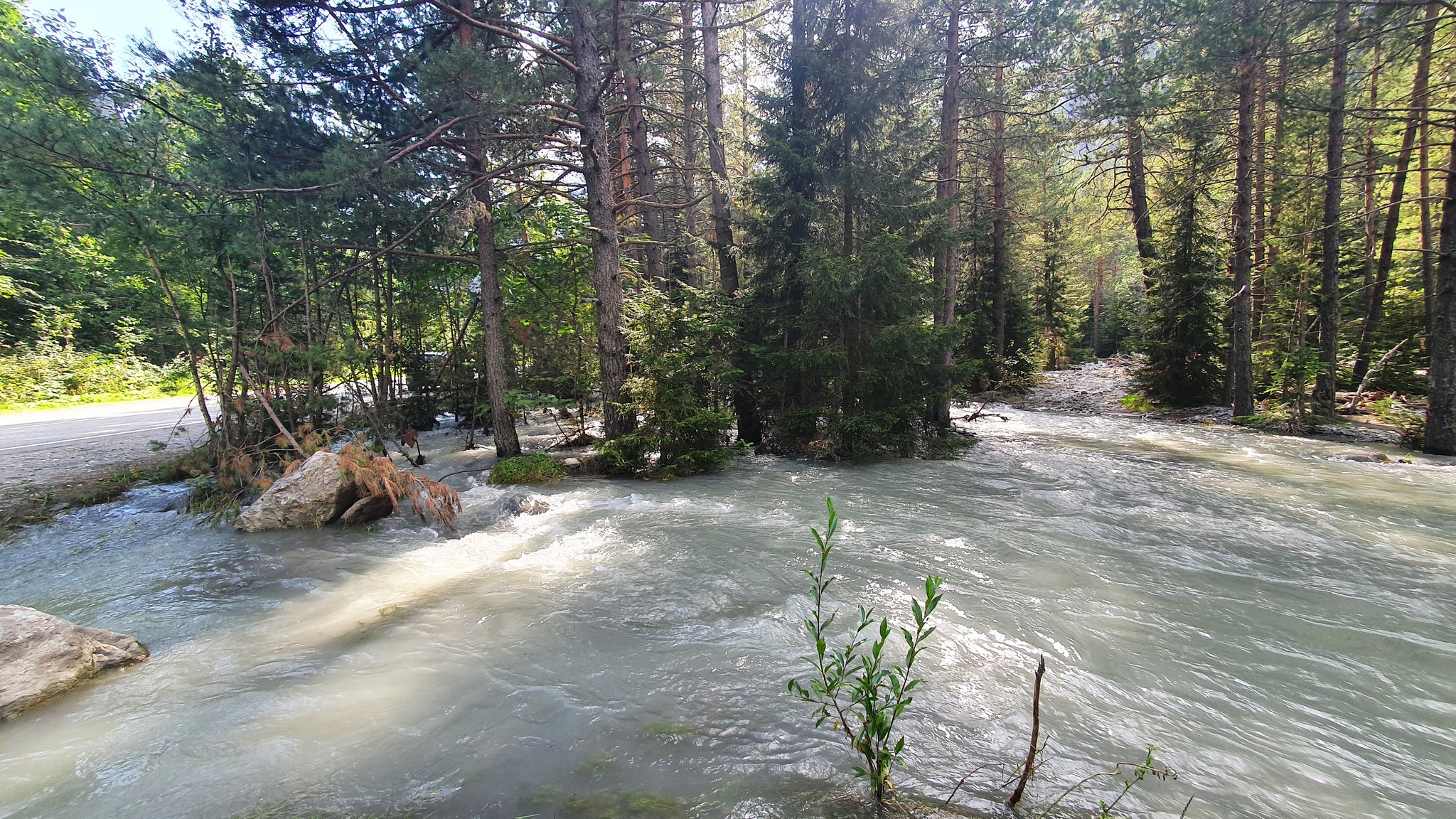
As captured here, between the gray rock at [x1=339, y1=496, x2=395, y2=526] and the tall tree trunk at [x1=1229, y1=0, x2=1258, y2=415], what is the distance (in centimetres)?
1615

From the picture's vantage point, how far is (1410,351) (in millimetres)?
13391

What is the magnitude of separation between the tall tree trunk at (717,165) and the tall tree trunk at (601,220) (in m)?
2.52

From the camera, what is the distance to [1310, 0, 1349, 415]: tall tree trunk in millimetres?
10578

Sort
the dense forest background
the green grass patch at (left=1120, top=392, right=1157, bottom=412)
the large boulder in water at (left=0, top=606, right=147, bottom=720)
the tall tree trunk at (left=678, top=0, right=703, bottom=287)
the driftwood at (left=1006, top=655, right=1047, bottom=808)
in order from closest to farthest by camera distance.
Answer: the driftwood at (left=1006, top=655, right=1047, bottom=808), the large boulder in water at (left=0, top=606, right=147, bottom=720), the dense forest background, the tall tree trunk at (left=678, top=0, right=703, bottom=287), the green grass patch at (left=1120, top=392, right=1157, bottom=412)

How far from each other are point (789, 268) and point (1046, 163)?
13.0 m

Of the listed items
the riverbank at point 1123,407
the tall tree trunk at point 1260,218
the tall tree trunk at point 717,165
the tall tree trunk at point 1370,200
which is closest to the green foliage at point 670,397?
the tall tree trunk at point 717,165

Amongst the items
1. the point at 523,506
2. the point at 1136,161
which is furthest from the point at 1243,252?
the point at 523,506

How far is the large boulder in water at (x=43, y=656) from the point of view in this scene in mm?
3217

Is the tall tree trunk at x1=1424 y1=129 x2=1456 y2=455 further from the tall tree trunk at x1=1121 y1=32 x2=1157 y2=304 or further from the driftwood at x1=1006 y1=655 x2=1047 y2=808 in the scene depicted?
the driftwood at x1=1006 y1=655 x2=1047 y2=808

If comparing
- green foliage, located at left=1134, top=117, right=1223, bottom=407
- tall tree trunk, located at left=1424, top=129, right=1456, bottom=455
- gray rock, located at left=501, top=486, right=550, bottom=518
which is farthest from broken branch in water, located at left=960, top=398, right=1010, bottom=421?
gray rock, located at left=501, top=486, right=550, bottom=518

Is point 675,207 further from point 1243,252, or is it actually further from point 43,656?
point 1243,252

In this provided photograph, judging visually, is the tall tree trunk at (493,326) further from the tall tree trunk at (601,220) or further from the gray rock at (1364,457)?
the gray rock at (1364,457)

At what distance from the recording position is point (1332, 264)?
36.9 ft

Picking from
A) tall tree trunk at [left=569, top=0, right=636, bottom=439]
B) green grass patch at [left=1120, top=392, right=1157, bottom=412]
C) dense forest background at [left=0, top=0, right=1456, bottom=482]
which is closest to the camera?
dense forest background at [left=0, top=0, right=1456, bottom=482]
